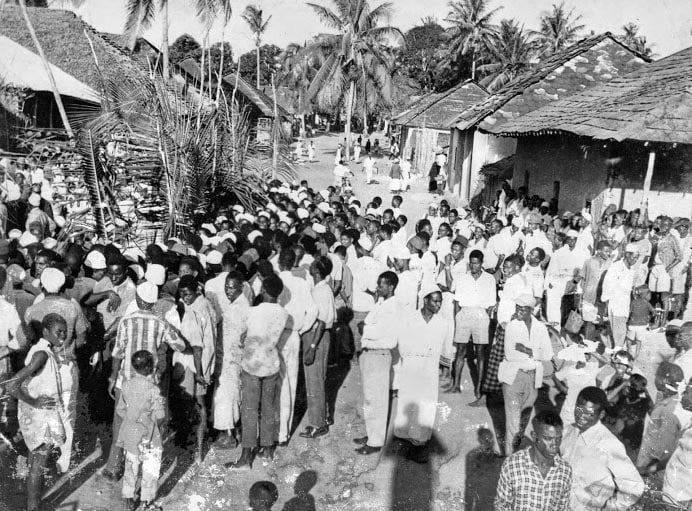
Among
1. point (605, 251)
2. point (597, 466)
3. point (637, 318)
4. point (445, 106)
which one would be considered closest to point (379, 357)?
point (597, 466)

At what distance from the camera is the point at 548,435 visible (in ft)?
11.4

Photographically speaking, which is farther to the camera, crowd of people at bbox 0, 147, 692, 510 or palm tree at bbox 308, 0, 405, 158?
palm tree at bbox 308, 0, 405, 158

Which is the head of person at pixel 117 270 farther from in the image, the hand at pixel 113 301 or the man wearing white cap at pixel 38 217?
the man wearing white cap at pixel 38 217

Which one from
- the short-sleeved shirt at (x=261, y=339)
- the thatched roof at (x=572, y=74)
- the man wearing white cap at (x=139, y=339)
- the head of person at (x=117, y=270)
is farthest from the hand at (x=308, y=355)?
the thatched roof at (x=572, y=74)

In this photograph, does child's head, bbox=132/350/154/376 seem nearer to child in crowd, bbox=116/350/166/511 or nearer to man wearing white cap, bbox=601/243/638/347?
child in crowd, bbox=116/350/166/511

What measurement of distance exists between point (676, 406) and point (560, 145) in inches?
435

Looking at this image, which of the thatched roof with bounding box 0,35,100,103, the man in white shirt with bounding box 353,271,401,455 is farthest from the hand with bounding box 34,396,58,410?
the thatched roof with bounding box 0,35,100,103

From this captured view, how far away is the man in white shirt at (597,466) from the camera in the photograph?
12.0 ft

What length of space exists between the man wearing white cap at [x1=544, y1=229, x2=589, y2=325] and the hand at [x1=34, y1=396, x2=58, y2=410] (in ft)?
21.4

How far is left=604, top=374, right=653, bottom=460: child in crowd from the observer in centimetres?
532

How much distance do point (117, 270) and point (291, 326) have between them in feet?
5.64

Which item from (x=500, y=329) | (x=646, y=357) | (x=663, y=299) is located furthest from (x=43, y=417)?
(x=663, y=299)

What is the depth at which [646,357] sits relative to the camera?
6.55 meters

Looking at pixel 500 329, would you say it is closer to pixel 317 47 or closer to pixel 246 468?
pixel 246 468
